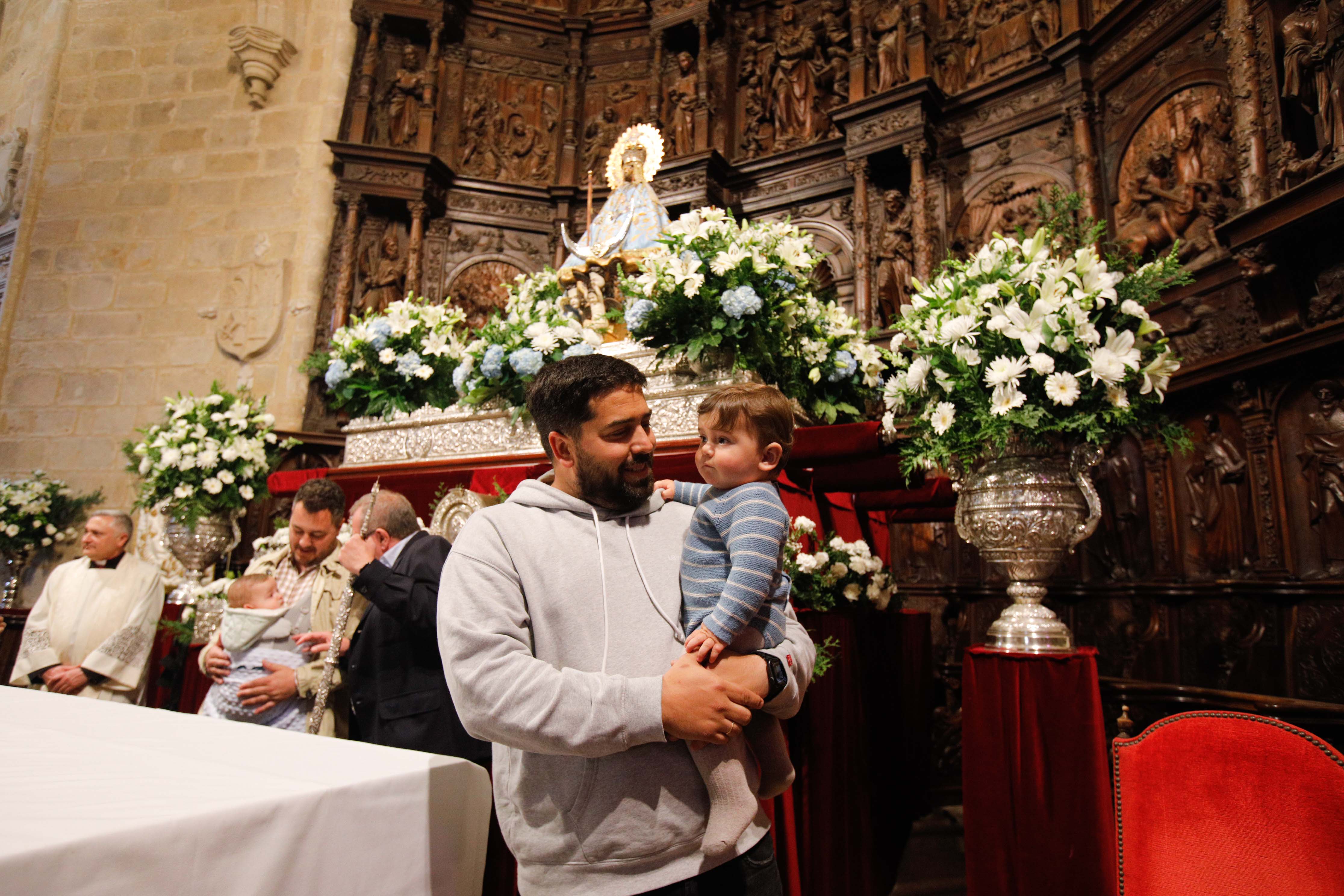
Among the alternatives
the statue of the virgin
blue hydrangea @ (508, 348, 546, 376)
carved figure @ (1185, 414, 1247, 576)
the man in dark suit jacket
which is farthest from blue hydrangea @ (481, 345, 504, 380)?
carved figure @ (1185, 414, 1247, 576)

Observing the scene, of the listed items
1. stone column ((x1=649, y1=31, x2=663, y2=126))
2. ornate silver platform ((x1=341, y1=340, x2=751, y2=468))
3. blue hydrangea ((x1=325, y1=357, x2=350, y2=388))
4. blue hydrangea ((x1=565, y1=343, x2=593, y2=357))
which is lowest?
ornate silver platform ((x1=341, y1=340, x2=751, y2=468))

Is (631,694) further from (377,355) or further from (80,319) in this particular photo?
(80,319)

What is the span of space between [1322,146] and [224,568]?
8.41 metres

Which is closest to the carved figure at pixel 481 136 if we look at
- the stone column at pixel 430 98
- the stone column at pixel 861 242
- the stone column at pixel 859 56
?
the stone column at pixel 430 98

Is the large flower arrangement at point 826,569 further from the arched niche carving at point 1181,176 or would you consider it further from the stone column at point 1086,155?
the stone column at point 1086,155

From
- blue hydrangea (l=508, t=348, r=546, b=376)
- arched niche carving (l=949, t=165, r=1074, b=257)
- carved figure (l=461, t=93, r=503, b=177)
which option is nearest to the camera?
blue hydrangea (l=508, t=348, r=546, b=376)

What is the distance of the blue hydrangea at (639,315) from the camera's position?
3459 mm

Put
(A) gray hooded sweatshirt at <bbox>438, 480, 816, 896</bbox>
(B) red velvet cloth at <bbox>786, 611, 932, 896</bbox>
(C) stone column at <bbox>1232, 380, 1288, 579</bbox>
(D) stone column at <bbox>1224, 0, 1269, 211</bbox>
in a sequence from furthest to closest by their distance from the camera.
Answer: (D) stone column at <bbox>1224, 0, 1269, 211</bbox> → (C) stone column at <bbox>1232, 380, 1288, 579</bbox> → (B) red velvet cloth at <bbox>786, 611, 932, 896</bbox> → (A) gray hooded sweatshirt at <bbox>438, 480, 816, 896</bbox>

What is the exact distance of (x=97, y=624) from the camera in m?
4.36

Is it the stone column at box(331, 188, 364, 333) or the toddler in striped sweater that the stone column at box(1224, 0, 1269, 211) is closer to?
the toddler in striped sweater

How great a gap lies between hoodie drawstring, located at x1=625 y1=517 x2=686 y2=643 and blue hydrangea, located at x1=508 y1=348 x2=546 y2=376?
2430 mm

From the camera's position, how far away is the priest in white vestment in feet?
13.6

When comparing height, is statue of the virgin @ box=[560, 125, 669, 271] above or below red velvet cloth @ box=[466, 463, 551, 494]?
above

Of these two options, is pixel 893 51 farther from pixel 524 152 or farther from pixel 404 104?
pixel 404 104
